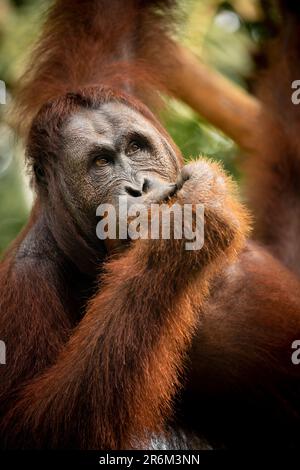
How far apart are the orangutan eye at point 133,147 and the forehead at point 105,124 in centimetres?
5

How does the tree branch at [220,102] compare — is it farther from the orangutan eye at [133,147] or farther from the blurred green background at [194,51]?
the orangutan eye at [133,147]

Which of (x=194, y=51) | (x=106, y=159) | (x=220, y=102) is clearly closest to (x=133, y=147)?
(x=106, y=159)

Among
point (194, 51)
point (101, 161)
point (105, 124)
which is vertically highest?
point (194, 51)

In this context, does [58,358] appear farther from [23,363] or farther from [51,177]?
[51,177]

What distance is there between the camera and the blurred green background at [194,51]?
410 centimetres

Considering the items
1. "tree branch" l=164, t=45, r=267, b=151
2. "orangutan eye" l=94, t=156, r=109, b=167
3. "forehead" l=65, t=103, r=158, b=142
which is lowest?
"orangutan eye" l=94, t=156, r=109, b=167

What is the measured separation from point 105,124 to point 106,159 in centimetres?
15

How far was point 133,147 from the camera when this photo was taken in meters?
3.15

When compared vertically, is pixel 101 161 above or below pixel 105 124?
below

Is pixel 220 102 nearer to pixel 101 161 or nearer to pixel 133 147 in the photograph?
pixel 133 147

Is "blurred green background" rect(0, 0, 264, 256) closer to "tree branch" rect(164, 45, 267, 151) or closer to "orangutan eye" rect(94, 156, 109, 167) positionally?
"tree branch" rect(164, 45, 267, 151)

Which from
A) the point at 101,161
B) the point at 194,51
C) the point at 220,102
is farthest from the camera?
the point at 194,51

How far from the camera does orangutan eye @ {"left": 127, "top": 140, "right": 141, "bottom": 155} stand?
123 inches

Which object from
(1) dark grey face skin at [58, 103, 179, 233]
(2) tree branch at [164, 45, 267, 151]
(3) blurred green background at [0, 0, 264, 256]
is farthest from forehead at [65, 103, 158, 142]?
(2) tree branch at [164, 45, 267, 151]
